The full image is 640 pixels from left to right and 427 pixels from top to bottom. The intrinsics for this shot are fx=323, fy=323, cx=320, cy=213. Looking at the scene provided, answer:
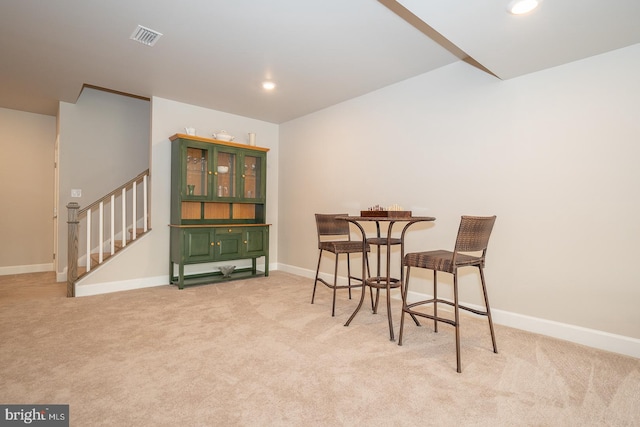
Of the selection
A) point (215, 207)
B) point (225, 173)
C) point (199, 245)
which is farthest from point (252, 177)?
point (199, 245)

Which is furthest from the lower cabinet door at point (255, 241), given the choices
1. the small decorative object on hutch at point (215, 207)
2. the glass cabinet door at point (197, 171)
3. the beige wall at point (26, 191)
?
the beige wall at point (26, 191)

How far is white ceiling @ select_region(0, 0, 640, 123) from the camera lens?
2012mm

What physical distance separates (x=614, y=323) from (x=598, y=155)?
1.20 m

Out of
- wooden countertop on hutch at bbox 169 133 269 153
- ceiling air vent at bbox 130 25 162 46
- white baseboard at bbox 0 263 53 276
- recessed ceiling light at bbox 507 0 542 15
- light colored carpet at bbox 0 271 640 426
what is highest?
ceiling air vent at bbox 130 25 162 46

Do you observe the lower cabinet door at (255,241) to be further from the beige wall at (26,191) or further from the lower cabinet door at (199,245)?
the beige wall at (26,191)

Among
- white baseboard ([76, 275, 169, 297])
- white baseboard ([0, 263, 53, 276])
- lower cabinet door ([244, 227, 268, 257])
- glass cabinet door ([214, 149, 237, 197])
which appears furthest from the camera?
white baseboard ([0, 263, 53, 276])

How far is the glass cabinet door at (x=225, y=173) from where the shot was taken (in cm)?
439

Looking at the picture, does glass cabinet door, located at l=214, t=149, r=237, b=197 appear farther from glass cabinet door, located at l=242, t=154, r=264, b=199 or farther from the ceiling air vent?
the ceiling air vent

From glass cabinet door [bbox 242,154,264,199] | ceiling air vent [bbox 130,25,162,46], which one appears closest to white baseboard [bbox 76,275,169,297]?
glass cabinet door [bbox 242,154,264,199]

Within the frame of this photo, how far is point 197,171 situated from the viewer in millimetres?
4281

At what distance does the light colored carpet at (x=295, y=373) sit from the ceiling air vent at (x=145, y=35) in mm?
2414

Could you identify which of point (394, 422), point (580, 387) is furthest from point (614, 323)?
point (394, 422)

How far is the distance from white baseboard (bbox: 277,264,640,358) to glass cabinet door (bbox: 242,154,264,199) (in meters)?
3.15

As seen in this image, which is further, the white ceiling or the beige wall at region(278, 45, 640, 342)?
the beige wall at region(278, 45, 640, 342)
